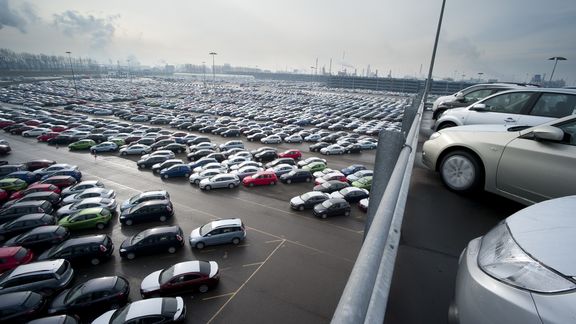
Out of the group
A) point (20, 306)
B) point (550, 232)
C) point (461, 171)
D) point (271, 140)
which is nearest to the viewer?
point (550, 232)

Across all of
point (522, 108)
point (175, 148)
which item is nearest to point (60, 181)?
point (175, 148)

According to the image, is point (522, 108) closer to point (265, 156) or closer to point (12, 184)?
point (265, 156)

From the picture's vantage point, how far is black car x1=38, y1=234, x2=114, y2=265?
37.9 ft

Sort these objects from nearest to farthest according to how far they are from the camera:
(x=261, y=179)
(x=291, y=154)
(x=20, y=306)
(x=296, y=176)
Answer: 1. (x=20, y=306)
2. (x=261, y=179)
3. (x=296, y=176)
4. (x=291, y=154)

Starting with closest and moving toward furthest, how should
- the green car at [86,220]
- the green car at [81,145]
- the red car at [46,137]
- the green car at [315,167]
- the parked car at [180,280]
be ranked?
1. the parked car at [180,280]
2. the green car at [86,220]
3. the green car at [315,167]
4. the green car at [81,145]
5. the red car at [46,137]

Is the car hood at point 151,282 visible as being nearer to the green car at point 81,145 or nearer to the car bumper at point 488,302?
the car bumper at point 488,302

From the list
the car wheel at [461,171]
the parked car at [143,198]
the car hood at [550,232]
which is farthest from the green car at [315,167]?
the car hood at [550,232]

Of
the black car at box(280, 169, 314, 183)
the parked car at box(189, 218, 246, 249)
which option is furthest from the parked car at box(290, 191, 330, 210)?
the parked car at box(189, 218, 246, 249)

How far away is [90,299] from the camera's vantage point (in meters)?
9.42

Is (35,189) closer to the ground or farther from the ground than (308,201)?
closer to the ground

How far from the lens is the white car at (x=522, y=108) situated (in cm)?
521

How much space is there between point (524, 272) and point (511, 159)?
275 cm

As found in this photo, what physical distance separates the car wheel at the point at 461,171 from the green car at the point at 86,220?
642 inches

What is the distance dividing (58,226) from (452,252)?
16973mm
